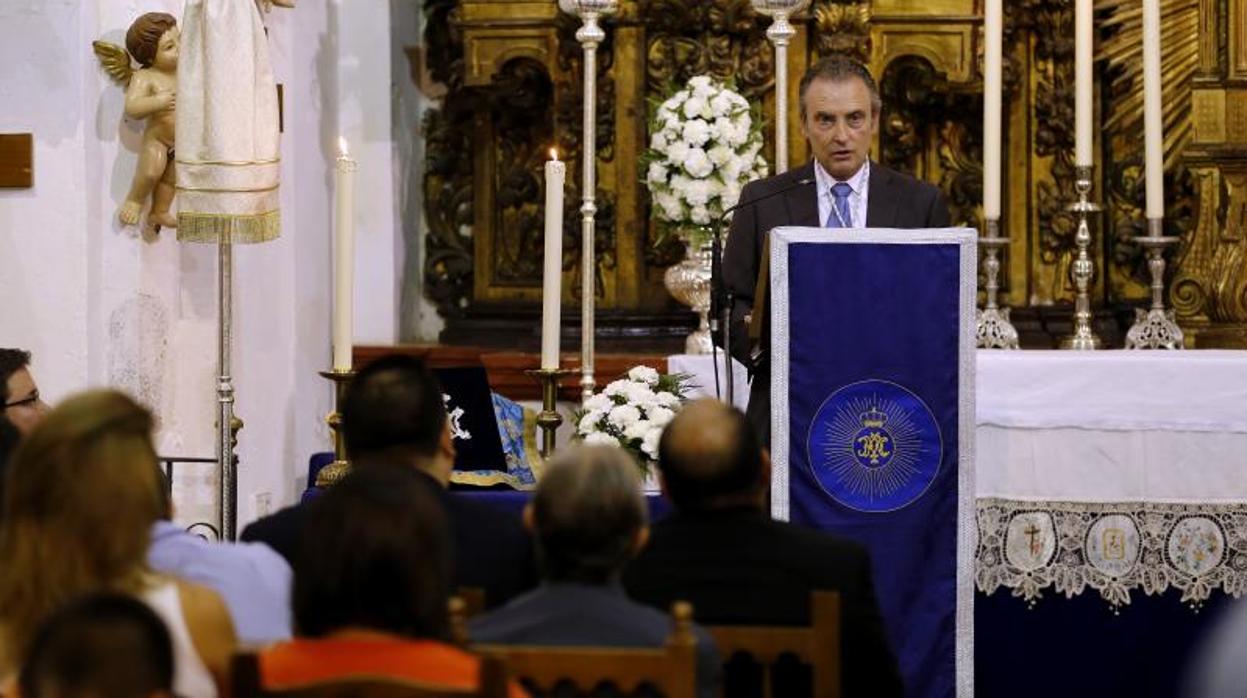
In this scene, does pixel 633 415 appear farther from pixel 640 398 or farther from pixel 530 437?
pixel 530 437

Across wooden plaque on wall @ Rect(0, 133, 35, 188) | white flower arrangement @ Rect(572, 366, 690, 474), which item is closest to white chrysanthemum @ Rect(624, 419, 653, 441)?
white flower arrangement @ Rect(572, 366, 690, 474)

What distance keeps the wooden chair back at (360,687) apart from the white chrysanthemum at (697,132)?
4630 millimetres

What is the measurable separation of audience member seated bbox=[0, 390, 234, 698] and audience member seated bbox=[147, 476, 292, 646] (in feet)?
1.03

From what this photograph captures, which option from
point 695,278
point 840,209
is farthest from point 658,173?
point 840,209

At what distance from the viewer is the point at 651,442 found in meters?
5.91

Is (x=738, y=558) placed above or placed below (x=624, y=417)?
below

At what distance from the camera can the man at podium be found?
588 cm

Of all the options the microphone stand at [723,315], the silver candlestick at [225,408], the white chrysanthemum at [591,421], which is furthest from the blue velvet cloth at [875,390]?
the silver candlestick at [225,408]

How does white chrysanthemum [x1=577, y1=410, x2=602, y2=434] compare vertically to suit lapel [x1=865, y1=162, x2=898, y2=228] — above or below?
below

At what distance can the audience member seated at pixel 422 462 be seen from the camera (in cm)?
376

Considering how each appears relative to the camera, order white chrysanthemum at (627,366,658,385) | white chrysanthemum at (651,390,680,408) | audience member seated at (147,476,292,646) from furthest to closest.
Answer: white chrysanthemum at (627,366,658,385), white chrysanthemum at (651,390,680,408), audience member seated at (147,476,292,646)

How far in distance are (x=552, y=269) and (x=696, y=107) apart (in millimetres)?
1644

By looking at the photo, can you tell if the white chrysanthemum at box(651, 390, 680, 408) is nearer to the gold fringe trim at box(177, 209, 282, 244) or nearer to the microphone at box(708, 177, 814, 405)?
the microphone at box(708, 177, 814, 405)

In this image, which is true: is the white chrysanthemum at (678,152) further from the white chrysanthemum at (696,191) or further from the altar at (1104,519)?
the altar at (1104,519)
